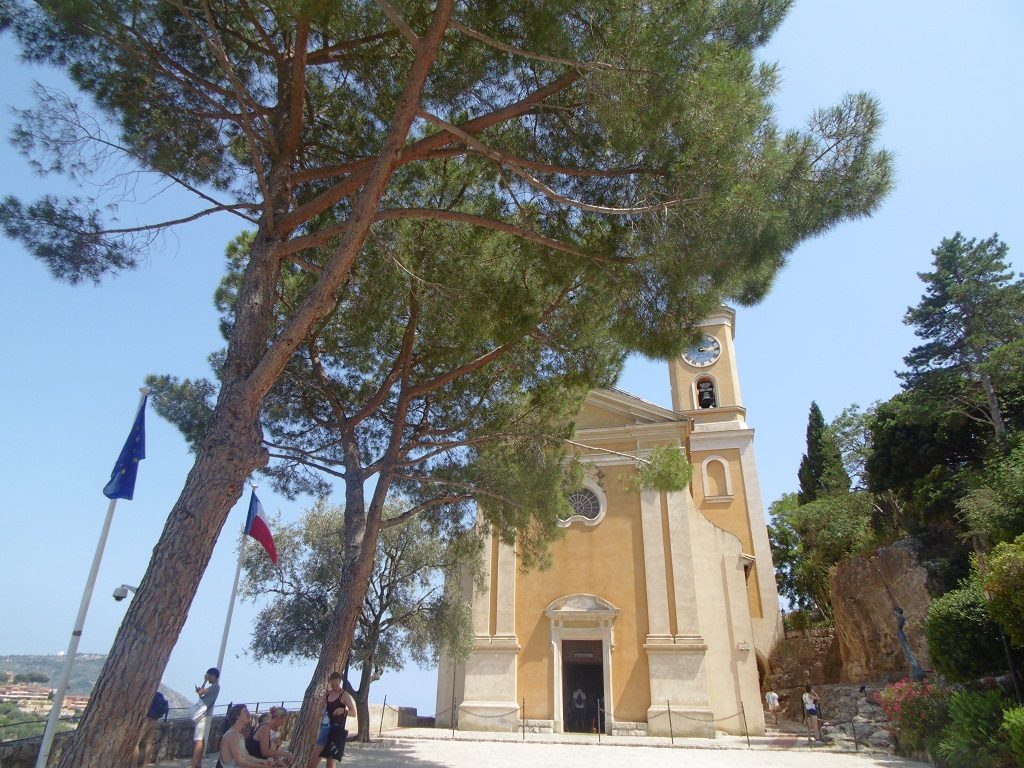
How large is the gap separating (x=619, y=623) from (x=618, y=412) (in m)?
5.65

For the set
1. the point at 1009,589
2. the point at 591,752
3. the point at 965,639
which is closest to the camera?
the point at 1009,589

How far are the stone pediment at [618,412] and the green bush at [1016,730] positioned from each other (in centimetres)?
1118

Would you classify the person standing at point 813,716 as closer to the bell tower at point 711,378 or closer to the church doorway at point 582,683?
the church doorway at point 582,683

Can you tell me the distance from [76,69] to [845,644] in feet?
66.7

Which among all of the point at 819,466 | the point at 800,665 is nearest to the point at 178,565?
the point at 800,665

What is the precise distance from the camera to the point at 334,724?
6.28 m

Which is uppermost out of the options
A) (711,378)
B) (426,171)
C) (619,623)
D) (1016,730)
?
(711,378)

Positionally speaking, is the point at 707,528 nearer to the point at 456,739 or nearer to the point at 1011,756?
the point at 456,739

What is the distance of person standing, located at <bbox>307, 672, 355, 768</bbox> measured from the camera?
20.4 ft

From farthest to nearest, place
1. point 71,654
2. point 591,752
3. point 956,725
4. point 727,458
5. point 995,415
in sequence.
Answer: point 727,458 → point 995,415 → point 591,752 → point 956,725 → point 71,654

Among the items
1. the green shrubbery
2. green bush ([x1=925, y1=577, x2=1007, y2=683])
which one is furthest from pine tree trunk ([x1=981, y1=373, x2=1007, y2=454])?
the green shrubbery

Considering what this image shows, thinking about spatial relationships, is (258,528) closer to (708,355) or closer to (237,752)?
(237,752)

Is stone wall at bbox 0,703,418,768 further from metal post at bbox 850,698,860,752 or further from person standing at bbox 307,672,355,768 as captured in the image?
metal post at bbox 850,698,860,752

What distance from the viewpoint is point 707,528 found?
1706 centimetres
